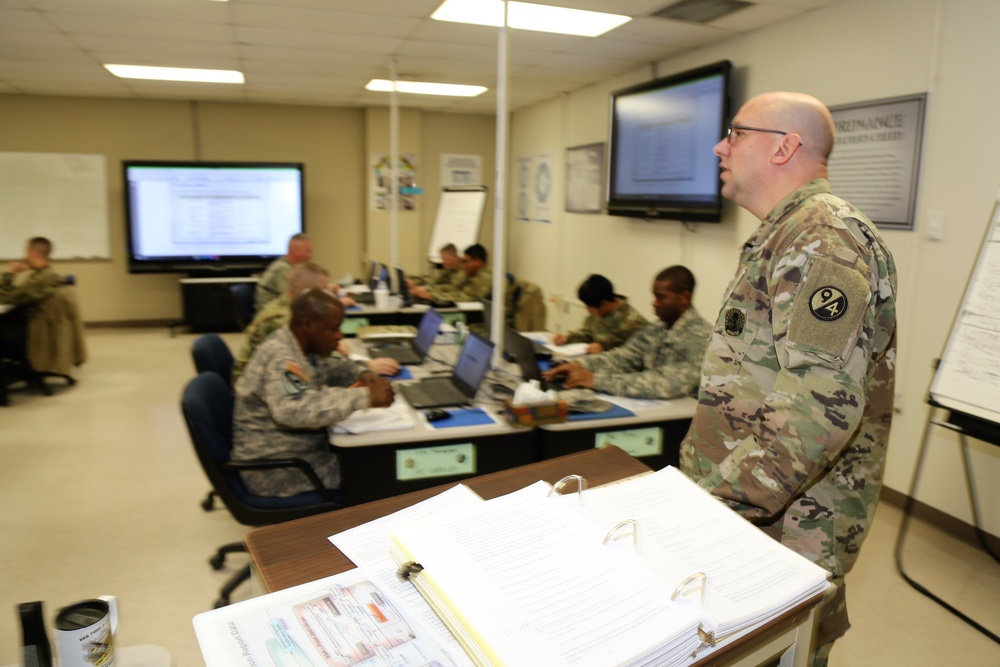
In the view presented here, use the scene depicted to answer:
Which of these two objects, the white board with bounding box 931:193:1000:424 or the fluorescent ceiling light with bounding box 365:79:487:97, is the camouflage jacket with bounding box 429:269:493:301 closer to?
the fluorescent ceiling light with bounding box 365:79:487:97

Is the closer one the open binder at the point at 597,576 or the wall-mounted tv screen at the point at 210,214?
the open binder at the point at 597,576

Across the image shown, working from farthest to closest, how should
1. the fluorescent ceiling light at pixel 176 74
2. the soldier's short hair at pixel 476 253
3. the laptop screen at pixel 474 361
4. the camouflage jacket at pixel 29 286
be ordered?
the soldier's short hair at pixel 476 253 → the fluorescent ceiling light at pixel 176 74 → the camouflage jacket at pixel 29 286 → the laptop screen at pixel 474 361

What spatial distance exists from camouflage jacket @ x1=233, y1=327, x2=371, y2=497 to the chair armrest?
0.21 feet

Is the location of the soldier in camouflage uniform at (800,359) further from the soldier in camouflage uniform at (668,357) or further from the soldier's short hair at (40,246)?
the soldier's short hair at (40,246)

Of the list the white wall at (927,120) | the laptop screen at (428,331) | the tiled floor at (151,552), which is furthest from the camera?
the laptop screen at (428,331)

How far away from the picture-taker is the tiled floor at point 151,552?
7.94 ft

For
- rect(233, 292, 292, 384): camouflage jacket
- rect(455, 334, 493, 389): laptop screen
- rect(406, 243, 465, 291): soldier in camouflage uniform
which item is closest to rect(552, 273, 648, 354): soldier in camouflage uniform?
rect(455, 334, 493, 389): laptop screen

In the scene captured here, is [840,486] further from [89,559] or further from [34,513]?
[34,513]

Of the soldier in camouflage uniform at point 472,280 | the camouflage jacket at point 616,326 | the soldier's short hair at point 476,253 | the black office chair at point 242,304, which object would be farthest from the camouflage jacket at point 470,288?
the camouflage jacket at point 616,326

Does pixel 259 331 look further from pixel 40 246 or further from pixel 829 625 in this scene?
pixel 40 246

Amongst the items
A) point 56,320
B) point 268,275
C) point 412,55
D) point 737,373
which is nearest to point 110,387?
point 56,320

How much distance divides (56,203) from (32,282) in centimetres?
313

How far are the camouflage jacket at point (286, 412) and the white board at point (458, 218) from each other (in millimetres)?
4882

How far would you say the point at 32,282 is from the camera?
16.4 ft
